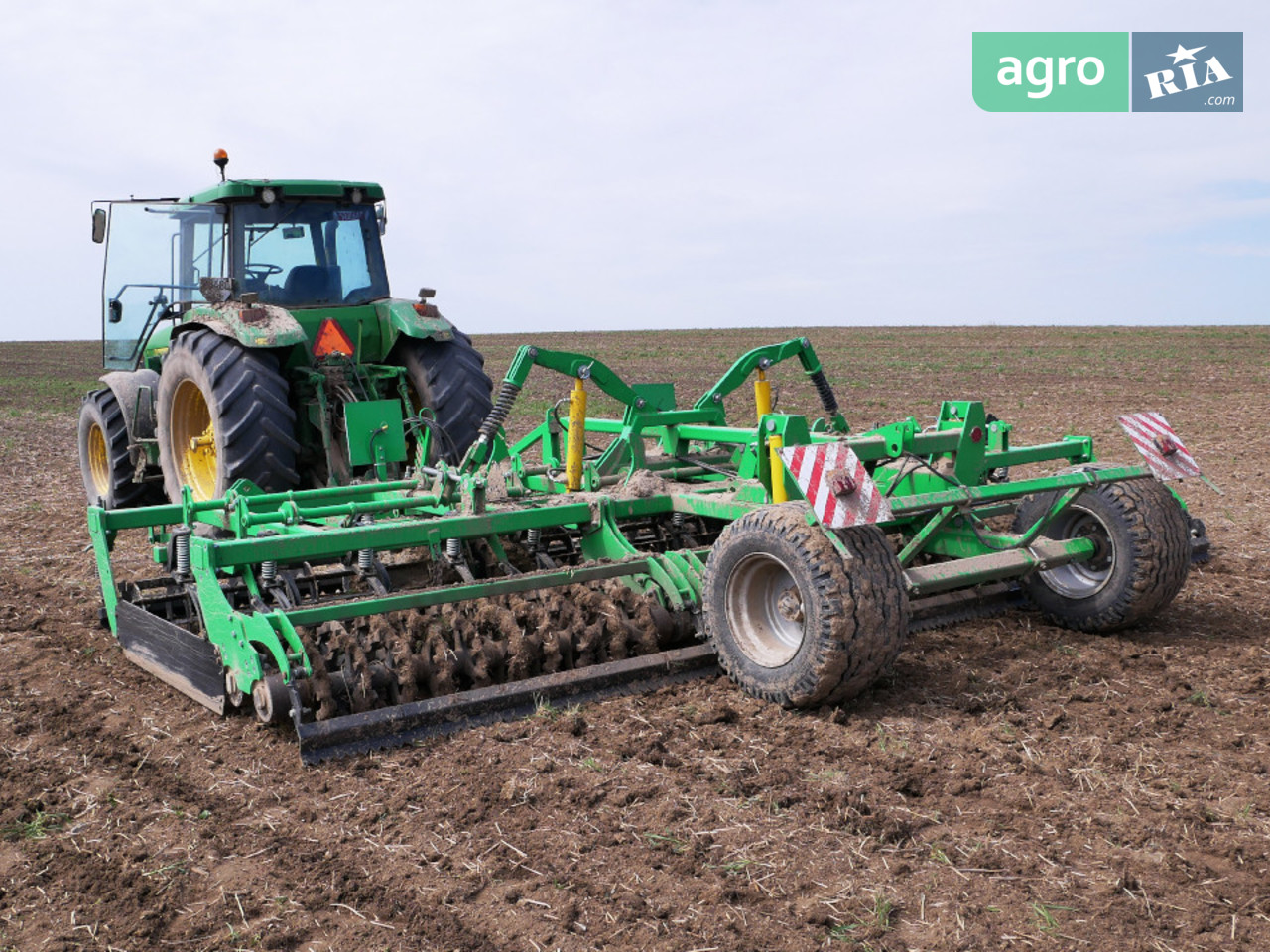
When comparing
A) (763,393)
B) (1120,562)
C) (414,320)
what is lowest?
(1120,562)

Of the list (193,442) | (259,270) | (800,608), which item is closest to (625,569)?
(800,608)

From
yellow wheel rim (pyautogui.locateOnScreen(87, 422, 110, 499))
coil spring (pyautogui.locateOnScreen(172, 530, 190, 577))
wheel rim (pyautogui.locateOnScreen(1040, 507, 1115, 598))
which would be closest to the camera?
coil spring (pyautogui.locateOnScreen(172, 530, 190, 577))

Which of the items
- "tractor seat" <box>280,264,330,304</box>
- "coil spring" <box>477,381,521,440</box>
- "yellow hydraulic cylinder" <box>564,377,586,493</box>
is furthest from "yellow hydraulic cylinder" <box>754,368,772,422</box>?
"tractor seat" <box>280,264,330,304</box>

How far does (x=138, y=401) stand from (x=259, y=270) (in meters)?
1.58

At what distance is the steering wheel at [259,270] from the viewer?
25.5 ft

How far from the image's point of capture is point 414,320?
7.57m

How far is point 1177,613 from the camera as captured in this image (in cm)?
605

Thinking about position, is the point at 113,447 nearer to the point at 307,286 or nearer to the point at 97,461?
the point at 97,461

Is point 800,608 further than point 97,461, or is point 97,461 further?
point 97,461

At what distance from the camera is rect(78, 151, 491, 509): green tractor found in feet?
22.6

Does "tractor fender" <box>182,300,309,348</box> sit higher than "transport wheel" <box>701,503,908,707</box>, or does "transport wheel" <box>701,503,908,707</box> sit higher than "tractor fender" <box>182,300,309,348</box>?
"tractor fender" <box>182,300,309,348</box>

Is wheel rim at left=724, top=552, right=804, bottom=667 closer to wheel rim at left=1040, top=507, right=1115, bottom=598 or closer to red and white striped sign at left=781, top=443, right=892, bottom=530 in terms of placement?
red and white striped sign at left=781, top=443, right=892, bottom=530

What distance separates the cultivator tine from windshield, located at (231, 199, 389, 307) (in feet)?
13.9

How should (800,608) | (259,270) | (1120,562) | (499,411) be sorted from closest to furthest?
(800,608)
(1120,562)
(499,411)
(259,270)
